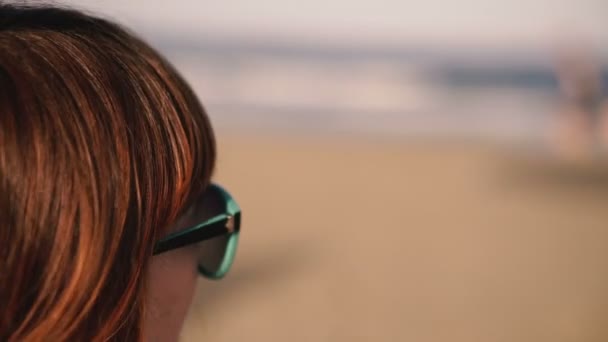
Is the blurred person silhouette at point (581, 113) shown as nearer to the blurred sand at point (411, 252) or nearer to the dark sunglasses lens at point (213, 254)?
the blurred sand at point (411, 252)

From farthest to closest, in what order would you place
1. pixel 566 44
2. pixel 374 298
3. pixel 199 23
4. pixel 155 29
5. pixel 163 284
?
pixel 199 23 < pixel 155 29 < pixel 566 44 < pixel 374 298 < pixel 163 284

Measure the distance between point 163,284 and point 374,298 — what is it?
282cm

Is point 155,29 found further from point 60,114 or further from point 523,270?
point 60,114

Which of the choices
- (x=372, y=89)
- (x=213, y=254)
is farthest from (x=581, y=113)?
(x=213, y=254)

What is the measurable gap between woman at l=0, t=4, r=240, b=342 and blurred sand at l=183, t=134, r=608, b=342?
82.9 inches

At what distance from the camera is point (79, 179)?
2.99 ft

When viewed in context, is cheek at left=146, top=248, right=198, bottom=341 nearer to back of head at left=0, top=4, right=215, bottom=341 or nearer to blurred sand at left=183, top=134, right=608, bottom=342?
back of head at left=0, top=4, right=215, bottom=341

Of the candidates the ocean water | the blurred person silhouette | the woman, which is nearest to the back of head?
the woman

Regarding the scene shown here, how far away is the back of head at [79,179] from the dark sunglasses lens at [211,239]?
19 centimetres

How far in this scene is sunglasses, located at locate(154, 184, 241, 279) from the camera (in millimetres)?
1208

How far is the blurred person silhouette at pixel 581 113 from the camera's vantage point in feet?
27.9

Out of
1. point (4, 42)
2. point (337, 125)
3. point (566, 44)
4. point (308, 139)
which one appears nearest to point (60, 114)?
point (4, 42)

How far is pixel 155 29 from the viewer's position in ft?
62.2

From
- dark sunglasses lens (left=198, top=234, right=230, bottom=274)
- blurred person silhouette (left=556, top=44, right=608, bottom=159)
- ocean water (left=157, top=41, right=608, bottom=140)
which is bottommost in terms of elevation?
ocean water (left=157, top=41, right=608, bottom=140)
